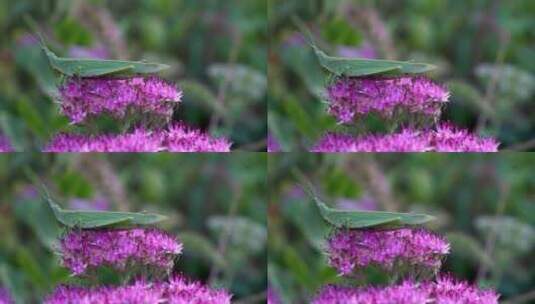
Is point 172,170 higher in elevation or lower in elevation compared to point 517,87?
lower

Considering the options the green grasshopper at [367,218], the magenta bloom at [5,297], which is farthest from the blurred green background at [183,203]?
the green grasshopper at [367,218]

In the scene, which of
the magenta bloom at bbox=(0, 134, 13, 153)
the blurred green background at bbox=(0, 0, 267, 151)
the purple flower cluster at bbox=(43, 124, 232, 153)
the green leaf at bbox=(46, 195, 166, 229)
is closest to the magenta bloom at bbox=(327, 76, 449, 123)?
the blurred green background at bbox=(0, 0, 267, 151)

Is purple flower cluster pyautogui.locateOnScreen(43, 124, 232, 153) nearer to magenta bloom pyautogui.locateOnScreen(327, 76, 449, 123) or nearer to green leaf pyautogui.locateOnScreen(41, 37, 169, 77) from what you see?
green leaf pyautogui.locateOnScreen(41, 37, 169, 77)

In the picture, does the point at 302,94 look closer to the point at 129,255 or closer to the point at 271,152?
the point at 271,152

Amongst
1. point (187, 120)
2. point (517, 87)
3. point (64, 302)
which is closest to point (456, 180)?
point (517, 87)

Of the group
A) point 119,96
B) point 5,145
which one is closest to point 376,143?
point 119,96

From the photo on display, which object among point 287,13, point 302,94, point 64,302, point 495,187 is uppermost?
point 287,13

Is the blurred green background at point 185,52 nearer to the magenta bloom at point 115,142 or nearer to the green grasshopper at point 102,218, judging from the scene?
the magenta bloom at point 115,142
